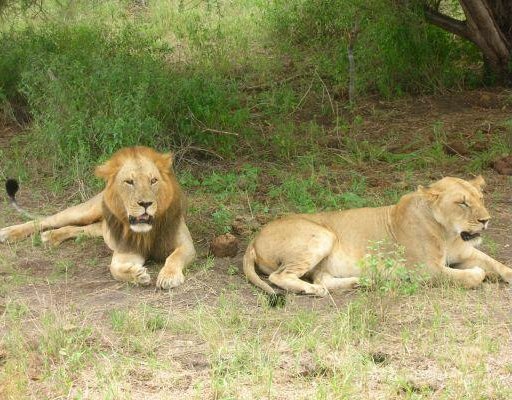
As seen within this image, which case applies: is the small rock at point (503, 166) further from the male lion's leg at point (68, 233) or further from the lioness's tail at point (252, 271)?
the male lion's leg at point (68, 233)

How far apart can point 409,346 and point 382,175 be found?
2.98 meters

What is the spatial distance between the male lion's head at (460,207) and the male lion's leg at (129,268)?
60.3 inches

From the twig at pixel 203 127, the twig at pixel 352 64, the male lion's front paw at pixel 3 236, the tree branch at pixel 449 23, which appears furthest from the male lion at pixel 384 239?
Result: the tree branch at pixel 449 23

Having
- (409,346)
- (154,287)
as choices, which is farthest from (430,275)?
(154,287)

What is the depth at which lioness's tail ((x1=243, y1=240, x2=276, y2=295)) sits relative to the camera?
484 centimetres

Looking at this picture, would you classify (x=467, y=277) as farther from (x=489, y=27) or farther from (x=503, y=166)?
(x=489, y=27)

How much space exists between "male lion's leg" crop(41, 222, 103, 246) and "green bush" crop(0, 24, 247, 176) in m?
0.73

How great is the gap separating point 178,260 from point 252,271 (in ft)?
1.50

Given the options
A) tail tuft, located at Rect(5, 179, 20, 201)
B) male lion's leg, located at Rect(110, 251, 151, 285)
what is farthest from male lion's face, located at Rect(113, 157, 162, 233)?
tail tuft, located at Rect(5, 179, 20, 201)

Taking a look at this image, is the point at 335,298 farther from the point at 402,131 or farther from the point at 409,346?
the point at 402,131

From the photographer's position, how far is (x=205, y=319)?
4402 mm

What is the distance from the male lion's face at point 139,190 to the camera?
512 centimetres

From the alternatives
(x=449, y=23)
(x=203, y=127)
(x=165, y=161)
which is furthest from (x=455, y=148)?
(x=165, y=161)

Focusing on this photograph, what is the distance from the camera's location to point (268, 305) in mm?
4594
